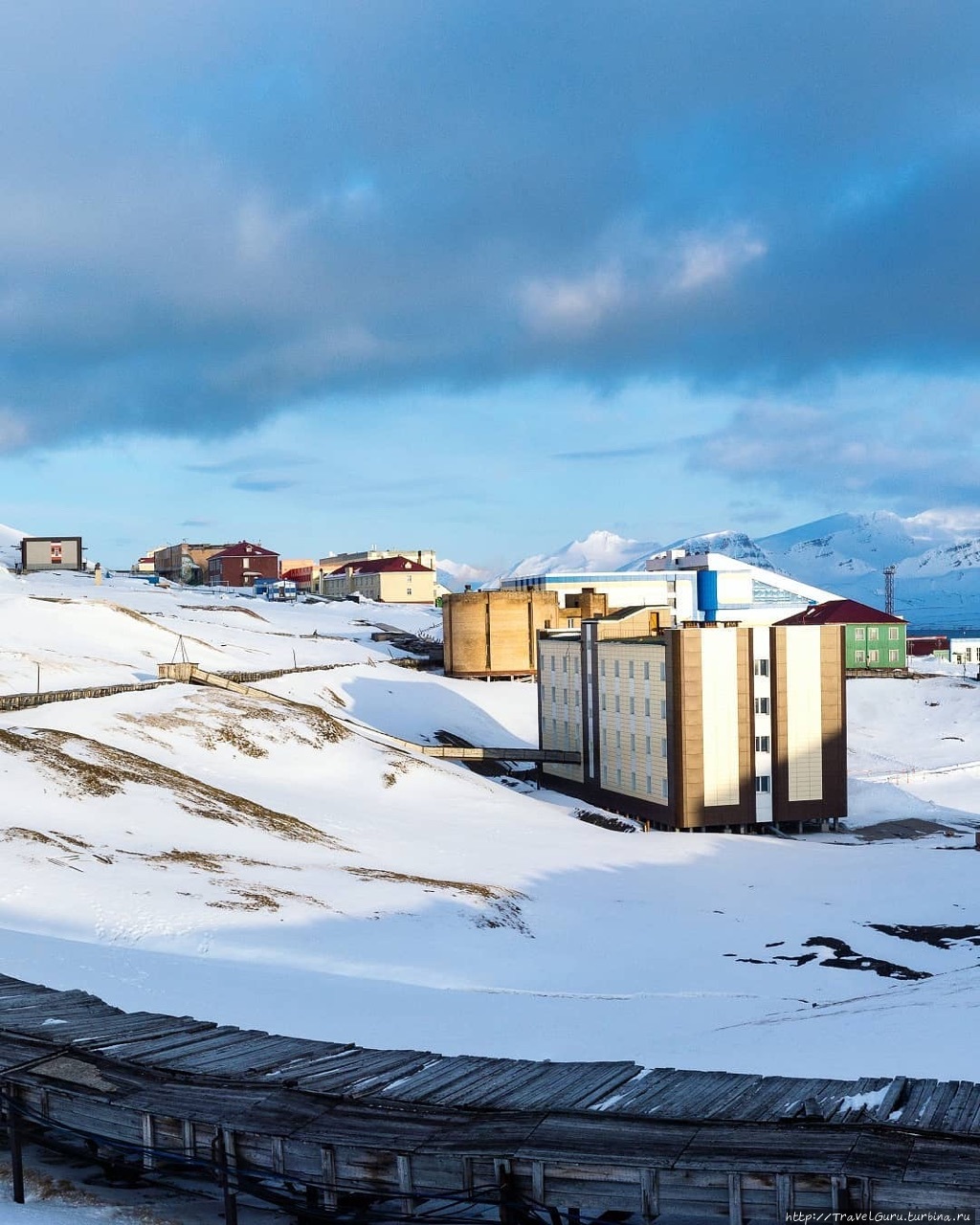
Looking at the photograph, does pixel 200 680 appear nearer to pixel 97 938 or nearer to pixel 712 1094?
pixel 97 938

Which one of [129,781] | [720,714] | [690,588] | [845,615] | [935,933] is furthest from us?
[690,588]

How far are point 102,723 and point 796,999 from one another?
39.4 meters

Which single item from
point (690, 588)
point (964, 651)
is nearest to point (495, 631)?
point (690, 588)

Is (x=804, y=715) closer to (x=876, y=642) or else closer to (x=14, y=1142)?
(x=14, y=1142)

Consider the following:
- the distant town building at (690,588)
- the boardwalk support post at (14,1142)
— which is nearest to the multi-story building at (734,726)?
the boardwalk support post at (14,1142)

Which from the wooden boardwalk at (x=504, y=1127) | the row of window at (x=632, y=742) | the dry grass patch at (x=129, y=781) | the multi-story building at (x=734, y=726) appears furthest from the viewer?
the row of window at (x=632, y=742)

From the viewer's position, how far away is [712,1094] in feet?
48.1

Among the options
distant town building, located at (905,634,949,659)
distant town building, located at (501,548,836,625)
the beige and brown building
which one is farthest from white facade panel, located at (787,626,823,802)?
distant town building, located at (905,634,949,659)

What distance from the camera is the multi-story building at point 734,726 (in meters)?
62.9

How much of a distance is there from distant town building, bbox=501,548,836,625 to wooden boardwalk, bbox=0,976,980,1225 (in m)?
115

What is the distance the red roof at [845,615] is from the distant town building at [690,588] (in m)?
6.30

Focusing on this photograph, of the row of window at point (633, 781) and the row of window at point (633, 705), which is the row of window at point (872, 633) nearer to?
the row of window at point (633, 705)

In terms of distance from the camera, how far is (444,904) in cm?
3666

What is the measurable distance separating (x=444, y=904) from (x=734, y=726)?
102 feet
